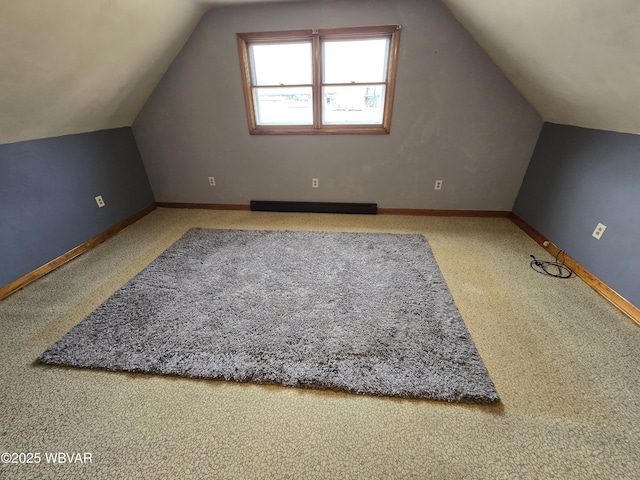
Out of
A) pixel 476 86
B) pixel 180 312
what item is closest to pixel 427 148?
pixel 476 86

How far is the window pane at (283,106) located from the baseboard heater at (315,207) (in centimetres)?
87

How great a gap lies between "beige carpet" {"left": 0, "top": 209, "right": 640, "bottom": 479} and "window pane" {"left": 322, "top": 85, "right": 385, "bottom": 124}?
2100 millimetres

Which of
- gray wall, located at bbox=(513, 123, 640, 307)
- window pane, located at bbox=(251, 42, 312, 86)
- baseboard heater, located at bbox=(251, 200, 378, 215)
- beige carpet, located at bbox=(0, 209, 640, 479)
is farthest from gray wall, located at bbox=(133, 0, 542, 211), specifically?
beige carpet, located at bbox=(0, 209, 640, 479)

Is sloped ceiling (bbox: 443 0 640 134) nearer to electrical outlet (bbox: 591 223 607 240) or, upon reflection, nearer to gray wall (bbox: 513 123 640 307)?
gray wall (bbox: 513 123 640 307)

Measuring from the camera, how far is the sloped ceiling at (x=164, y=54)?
1.33m

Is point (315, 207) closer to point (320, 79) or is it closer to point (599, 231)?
point (320, 79)

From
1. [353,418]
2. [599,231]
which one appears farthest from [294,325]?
[599,231]

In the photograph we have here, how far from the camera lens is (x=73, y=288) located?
1.99m

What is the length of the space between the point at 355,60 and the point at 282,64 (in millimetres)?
717

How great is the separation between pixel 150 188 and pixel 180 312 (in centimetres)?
225

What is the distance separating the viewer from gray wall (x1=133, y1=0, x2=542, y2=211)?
2.38m

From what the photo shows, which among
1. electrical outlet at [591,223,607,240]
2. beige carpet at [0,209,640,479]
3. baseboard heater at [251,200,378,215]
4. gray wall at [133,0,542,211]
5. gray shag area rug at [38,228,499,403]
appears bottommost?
beige carpet at [0,209,640,479]

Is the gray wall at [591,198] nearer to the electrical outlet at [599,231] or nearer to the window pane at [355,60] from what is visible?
the electrical outlet at [599,231]

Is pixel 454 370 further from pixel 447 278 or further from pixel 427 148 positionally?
pixel 427 148
